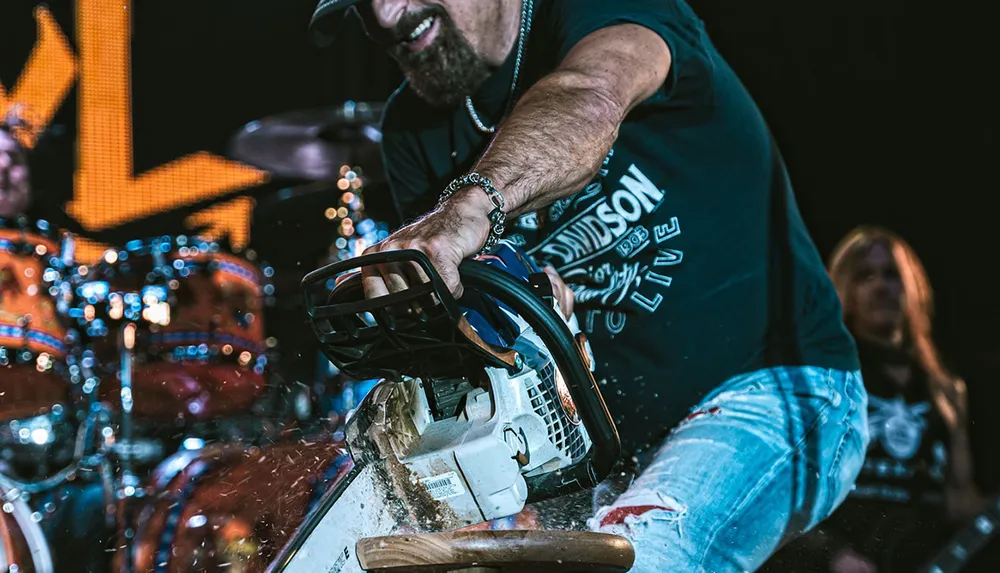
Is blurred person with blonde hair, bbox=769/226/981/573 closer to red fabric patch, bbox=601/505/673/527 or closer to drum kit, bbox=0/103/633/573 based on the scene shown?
drum kit, bbox=0/103/633/573

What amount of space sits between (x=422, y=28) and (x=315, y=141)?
3.29 m

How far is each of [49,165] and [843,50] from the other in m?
3.96

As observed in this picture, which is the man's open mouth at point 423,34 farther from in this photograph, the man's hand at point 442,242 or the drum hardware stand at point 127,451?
the drum hardware stand at point 127,451

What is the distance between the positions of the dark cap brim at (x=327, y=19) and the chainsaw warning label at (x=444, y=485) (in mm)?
838

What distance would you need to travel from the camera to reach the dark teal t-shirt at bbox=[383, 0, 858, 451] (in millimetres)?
1649

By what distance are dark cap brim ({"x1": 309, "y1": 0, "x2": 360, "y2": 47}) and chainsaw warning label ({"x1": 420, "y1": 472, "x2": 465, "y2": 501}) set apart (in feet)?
2.75

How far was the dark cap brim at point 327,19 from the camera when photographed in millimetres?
1599

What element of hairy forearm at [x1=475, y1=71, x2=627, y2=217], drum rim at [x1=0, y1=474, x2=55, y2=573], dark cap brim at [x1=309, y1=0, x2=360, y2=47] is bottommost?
hairy forearm at [x1=475, y1=71, x2=627, y2=217]

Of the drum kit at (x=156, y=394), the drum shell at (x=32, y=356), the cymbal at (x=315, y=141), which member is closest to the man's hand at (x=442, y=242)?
the drum kit at (x=156, y=394)

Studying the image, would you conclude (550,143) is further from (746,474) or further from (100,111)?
(100,111)

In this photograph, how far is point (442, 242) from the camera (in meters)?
1.05

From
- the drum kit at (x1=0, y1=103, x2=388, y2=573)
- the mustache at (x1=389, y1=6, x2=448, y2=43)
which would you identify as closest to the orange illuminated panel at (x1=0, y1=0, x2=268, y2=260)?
the drum kit at (x1=0, y1=103, x2=388, y2=573)

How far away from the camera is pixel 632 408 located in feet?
5.58

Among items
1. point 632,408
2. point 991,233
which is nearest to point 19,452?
point 632,408
